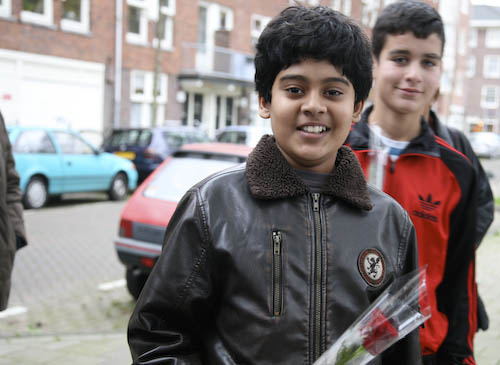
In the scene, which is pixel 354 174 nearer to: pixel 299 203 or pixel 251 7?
pixel 299 203

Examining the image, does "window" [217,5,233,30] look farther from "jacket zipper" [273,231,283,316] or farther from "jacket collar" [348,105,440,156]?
"jacket zipper" [273,231,283,316]

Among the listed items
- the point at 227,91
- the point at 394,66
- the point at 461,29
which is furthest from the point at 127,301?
the point at 461,29

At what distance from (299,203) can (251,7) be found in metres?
29.0

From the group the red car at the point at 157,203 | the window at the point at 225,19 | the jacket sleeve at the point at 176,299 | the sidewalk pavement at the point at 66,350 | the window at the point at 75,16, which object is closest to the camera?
the jacket sleeve at the point at 176,299

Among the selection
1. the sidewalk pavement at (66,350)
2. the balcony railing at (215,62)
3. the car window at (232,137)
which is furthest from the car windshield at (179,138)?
the sidewalk pavement at (66,350)

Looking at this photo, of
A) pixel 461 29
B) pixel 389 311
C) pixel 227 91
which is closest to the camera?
pixel 389 311

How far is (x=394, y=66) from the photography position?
8.13ft

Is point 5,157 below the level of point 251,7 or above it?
below

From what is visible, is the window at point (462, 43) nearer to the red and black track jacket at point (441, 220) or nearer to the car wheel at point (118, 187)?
the car wheel at point (118, 187)

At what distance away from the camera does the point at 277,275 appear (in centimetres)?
162

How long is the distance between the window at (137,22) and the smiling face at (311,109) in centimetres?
2272

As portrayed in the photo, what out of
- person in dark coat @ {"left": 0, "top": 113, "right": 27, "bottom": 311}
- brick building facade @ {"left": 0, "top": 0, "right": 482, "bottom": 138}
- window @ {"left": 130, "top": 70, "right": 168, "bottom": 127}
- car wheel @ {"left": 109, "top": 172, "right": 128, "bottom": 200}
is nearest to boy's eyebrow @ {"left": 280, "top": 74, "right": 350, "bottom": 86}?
person in dark coat @ {"left": 0, "top": 113, "right": 27, "bottom": 311}

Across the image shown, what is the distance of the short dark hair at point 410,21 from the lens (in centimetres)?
244

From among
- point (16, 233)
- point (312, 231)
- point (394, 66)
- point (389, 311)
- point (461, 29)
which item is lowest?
point (16, 233)
